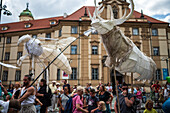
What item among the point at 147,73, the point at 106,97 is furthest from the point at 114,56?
the point at 147,73

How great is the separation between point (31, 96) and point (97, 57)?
73.5 ft

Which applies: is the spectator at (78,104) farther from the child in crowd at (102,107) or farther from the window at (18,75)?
the window at (18,75)

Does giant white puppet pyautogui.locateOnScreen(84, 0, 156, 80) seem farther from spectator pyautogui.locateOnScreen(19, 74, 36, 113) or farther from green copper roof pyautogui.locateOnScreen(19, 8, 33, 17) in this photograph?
green copper roof pyautogui.locateOnScreen(19, 8, 33, 17)

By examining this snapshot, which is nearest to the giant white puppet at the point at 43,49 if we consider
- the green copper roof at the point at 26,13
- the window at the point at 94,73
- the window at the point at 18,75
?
the window at the point at 94,73

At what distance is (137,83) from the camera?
2517 cm

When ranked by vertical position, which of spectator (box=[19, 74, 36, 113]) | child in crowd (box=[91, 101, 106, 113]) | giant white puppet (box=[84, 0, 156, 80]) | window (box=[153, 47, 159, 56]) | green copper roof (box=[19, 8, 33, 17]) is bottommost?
child in crowd (box=[91, 101, 106, 113])

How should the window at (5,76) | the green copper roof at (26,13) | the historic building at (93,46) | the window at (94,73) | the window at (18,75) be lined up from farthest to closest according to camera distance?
the green copper roof at (26,13) → the window at (5,76) → the window at (18,75) → the historic building at (93,46) → the window at (94,73)

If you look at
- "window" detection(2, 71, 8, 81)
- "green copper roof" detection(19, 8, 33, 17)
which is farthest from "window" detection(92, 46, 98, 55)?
"green copper roof" detection(19, 8, 33, 17)

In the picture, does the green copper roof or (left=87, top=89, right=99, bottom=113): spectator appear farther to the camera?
the green copper roof

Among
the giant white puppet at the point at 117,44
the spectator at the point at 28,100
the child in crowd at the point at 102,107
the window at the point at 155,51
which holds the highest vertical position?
the window at the point at 155,51

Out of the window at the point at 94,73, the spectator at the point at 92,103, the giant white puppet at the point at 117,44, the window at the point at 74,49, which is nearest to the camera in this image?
the spectator at the point at 92,103

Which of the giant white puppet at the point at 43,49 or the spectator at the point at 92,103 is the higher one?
the giant white puppet at the point at 43,49

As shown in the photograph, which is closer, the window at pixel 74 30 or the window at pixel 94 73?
the window at pixel 94 73

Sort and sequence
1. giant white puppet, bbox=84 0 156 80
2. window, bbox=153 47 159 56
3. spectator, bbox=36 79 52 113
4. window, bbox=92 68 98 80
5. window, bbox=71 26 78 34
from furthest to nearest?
window, bbox=153 47 159 56, window, bbox=71 26 78 34, window, bbox=92 68 98 80, spectator, bbox=36 79 52 113, giant white puppet, bbox=84 0 156 80
